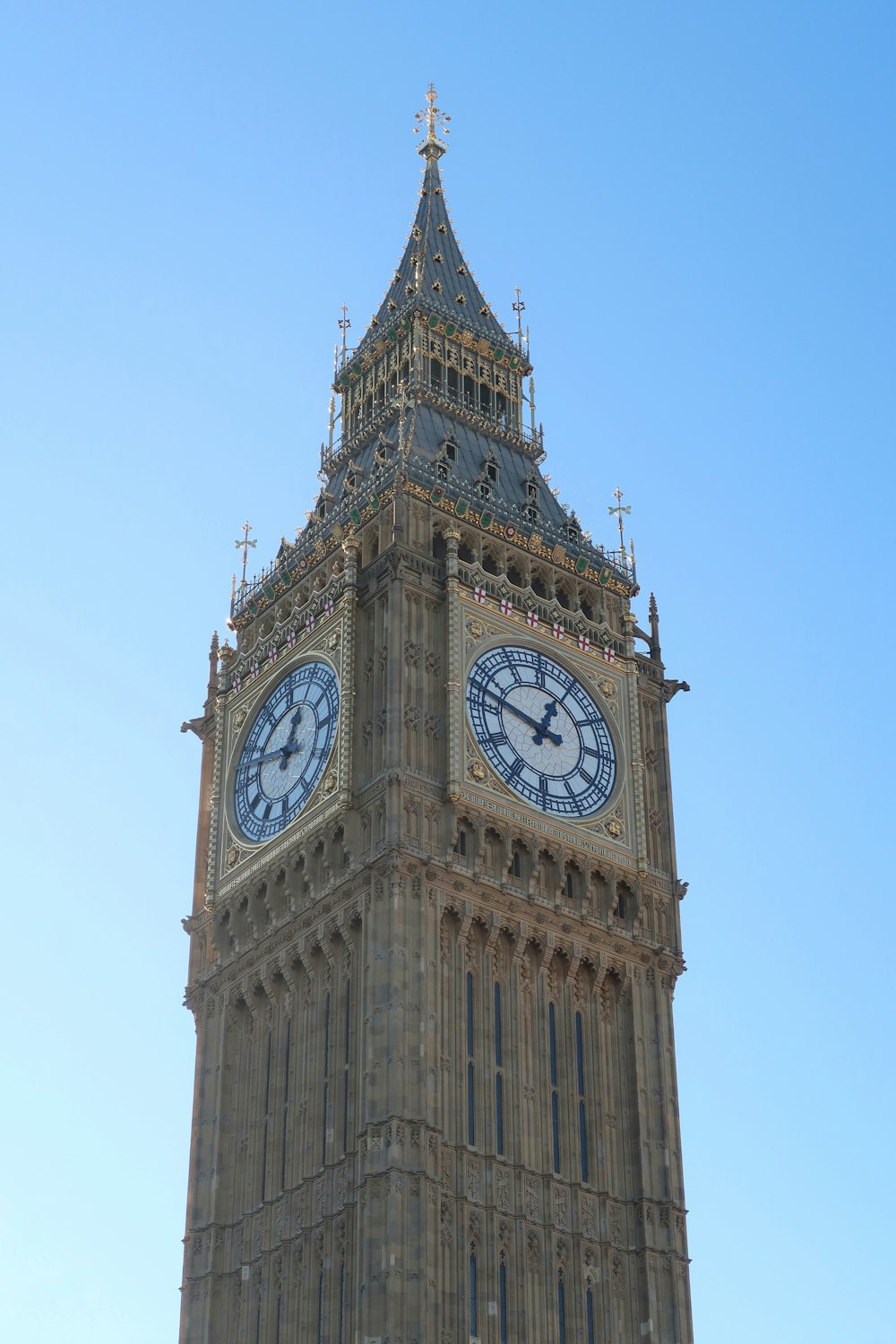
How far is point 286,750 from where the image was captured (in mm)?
74812

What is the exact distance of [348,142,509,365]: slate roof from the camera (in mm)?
89125

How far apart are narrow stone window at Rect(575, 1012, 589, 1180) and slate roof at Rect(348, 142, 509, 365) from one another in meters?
29.2

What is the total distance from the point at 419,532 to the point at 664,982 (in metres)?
16.0

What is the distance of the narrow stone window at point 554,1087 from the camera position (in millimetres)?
68125

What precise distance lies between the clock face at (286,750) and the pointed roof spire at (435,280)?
61.1 feet

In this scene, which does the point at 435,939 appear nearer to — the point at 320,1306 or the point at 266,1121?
the point at 266,1121

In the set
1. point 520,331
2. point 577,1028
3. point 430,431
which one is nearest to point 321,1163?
point 577,1028

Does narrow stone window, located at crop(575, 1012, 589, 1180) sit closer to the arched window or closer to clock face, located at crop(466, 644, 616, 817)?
clock face, located at crop(466, 644, 616, 817)

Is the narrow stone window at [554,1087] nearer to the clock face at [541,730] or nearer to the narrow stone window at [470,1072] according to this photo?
the narrow stone window at [470,1072]

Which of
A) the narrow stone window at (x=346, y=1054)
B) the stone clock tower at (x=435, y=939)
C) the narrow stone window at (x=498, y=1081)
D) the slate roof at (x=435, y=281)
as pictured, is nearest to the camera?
the stone clock tower at (x=435, y=939)

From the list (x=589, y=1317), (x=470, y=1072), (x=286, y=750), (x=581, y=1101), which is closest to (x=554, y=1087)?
(x=581, y=1101)

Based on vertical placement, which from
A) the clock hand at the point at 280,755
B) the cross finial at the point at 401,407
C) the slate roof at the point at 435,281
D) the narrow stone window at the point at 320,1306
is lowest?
the narrow stone window at the point at 320,1306

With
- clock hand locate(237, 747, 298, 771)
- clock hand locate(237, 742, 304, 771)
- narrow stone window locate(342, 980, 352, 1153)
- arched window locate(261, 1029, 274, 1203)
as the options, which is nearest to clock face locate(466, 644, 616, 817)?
clock hand locate(237, 742, 304, 771)

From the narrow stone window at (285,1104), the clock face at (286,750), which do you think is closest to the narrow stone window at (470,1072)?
the narrow stone window at (285,1104)
